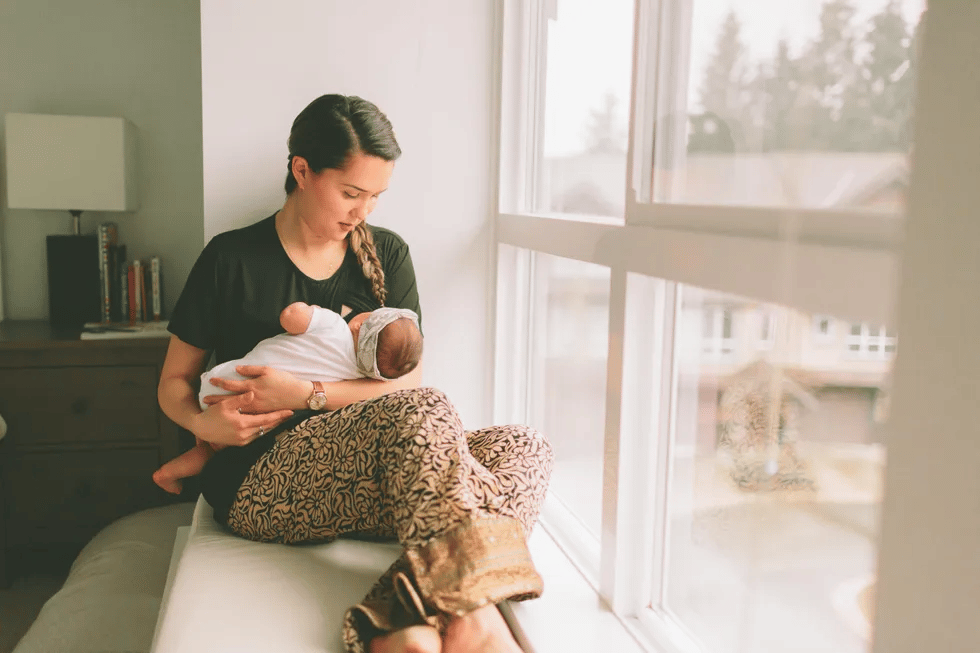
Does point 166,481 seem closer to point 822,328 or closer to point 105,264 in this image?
point 105,264

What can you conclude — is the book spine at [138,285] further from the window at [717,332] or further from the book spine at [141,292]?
the window at [717,332]

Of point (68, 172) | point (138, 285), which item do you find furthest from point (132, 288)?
point (68, 172)

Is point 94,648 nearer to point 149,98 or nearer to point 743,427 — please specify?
point 743,427

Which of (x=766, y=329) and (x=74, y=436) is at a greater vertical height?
(x=766, y=329)

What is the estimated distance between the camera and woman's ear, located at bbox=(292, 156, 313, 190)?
1.73m

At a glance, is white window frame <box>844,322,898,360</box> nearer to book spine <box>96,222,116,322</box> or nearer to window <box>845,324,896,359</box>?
window <box>845,324,896,359</box>

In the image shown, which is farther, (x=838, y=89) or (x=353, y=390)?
(x=353, y=390)

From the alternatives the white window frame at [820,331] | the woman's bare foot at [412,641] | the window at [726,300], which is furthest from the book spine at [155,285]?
the white window frame at [820,331]

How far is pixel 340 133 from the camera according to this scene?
1.68 metres

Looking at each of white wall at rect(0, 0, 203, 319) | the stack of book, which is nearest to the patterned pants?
the stack of book

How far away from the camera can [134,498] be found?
8.48 ft

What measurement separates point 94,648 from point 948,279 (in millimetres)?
1793

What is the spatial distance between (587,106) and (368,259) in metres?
0.59

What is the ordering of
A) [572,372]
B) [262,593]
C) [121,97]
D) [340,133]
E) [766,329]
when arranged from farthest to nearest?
1. [121,97]
2. [572,372]
3. [340,133]
4. [262,593]
5. [766,329]
